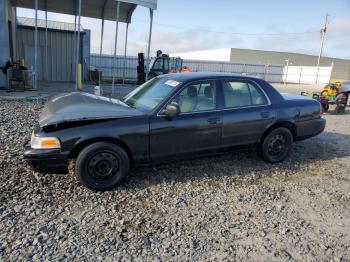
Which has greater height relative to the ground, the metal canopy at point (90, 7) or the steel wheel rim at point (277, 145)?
the metal canopy at point (90, 7)

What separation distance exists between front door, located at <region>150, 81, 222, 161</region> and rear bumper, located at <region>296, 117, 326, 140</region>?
1.82 meters

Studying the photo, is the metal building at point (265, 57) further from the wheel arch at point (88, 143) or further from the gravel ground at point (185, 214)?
the wheel arch at point (88, 143)

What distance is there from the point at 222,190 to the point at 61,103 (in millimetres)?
2674

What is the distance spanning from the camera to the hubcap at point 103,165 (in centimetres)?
407

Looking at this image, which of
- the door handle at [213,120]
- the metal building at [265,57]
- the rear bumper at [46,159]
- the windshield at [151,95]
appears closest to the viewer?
the rear bumper at [46,159]

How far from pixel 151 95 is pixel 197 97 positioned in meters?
0.73

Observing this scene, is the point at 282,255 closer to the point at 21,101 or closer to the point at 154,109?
the point at 154,109

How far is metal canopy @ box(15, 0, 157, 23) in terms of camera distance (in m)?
17.2

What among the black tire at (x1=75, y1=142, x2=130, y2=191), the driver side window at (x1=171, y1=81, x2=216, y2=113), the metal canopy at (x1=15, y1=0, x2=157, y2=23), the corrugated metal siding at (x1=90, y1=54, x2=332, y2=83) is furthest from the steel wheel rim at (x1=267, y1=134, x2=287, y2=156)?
the corrugated metal siding at (x1=90, y1=54, x2=332, y2=83)

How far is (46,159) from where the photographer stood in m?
3.86

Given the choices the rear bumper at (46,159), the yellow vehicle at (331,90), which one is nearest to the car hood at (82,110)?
the rear bumper at (46,159)

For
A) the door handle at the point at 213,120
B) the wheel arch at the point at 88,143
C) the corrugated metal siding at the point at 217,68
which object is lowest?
the wheel arch at the point at 88,143

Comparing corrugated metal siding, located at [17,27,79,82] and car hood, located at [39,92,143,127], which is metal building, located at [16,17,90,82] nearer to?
corrugated metal siding, located at [17,27,79,82]

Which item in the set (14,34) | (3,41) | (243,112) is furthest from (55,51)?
(243,112)
